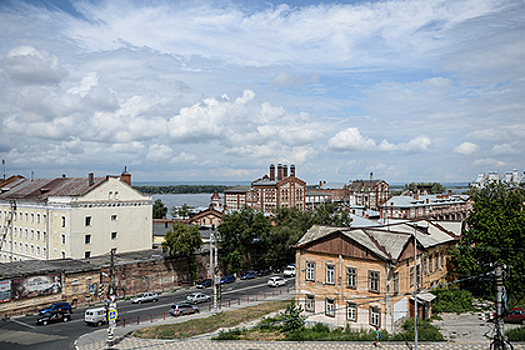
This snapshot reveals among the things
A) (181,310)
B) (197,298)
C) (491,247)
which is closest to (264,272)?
(197,298)

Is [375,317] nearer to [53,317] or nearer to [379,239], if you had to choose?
[379,239]

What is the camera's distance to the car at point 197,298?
45.9m

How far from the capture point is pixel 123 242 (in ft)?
201

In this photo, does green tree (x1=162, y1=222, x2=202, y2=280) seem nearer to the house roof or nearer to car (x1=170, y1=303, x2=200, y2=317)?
car (x1=170, y1=303, x2=200, y2=317)

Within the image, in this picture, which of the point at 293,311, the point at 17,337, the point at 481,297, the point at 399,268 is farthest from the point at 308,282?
the point at 17,337

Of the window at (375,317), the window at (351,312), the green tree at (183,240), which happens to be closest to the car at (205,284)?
the green tree at (183,240)

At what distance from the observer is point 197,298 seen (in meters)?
46.2

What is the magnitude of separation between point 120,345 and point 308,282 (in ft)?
56.0

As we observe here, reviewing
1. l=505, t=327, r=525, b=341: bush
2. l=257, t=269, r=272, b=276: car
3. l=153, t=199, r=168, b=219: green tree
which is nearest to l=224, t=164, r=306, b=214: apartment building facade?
l=153, t=199, r=168, b=219: green tree

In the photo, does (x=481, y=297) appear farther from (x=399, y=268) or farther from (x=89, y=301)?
(x=89, y=301)

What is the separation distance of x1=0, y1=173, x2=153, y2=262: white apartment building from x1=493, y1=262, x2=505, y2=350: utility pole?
47288mm

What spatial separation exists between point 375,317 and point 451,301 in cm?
1190

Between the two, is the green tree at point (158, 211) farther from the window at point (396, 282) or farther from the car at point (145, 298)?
the window at point (396, 282)

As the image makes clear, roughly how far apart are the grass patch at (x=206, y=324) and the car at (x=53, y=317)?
9441mm
